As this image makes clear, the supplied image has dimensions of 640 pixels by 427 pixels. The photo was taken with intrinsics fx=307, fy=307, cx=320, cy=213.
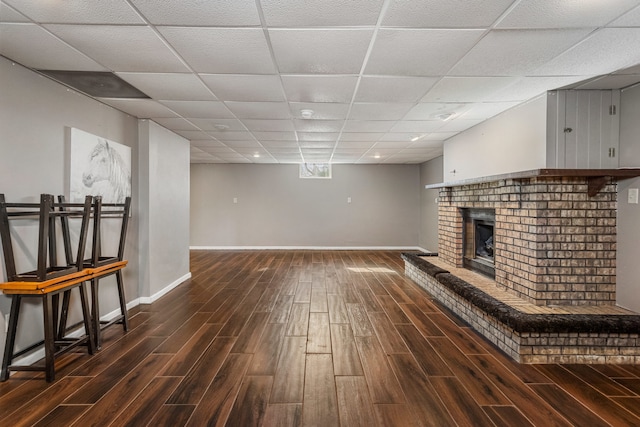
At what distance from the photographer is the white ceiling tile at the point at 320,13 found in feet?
5.19

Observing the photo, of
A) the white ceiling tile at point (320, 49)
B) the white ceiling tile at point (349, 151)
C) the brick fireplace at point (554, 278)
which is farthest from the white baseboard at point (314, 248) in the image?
the white ceiling tile at point (320, 49)

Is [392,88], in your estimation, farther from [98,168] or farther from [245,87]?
[98,168]

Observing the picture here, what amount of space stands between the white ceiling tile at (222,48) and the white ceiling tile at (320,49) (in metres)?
0.10

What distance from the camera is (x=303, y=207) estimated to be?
309 inches

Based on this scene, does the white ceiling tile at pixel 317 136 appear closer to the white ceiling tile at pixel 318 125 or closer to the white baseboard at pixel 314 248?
the white ceiling tile at pixel 318 125

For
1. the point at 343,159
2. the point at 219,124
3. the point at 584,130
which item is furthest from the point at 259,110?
the point at 343,159

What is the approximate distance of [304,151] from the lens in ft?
19.2

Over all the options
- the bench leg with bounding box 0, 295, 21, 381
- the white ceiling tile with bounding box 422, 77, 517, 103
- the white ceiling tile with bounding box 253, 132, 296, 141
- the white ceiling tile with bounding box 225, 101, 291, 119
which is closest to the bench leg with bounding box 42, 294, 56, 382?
the bench leg with bounding box 0, 295, 21, 381

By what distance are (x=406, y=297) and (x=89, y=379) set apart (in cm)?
317

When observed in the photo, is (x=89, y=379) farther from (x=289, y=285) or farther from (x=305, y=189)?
(x=305, y=189)

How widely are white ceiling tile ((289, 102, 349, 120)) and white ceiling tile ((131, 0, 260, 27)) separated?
Result: 137 centimetres

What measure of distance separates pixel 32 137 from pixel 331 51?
7.58 feet

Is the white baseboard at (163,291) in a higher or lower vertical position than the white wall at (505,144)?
lower

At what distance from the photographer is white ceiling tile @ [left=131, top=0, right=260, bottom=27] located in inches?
62.4
